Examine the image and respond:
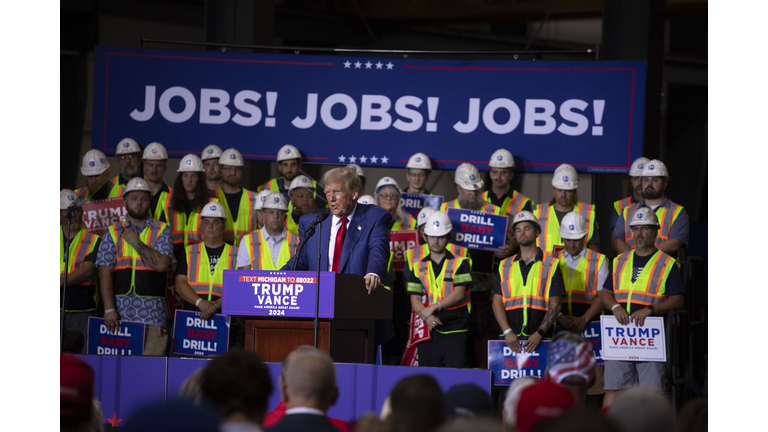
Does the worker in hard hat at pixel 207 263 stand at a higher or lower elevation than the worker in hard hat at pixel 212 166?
lower

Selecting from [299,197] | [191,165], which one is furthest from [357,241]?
[191,165]

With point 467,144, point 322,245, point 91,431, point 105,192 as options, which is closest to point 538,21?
point 467,144

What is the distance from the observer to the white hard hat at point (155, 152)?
11117mm

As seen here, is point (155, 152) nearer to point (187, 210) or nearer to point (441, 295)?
point (187, 210)

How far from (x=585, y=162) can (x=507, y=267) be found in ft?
7.92

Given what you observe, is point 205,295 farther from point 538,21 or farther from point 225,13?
point 538,21

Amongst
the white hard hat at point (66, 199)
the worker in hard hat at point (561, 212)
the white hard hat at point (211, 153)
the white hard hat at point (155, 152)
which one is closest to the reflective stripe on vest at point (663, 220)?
the worker in hard hat at point (561, 212)

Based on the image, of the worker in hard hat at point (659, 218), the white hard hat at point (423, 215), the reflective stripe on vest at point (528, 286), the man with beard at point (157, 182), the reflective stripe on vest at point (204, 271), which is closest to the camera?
the reflective stripe on vest at point (528, 286)

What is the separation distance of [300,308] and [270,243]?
131 inches

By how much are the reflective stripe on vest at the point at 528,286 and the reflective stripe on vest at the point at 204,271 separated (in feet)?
10.0

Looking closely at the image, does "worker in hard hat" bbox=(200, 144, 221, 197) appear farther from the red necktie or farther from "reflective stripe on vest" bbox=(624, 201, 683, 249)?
"reflective stripe on vest" bbox=(624, 201, 683, 249)

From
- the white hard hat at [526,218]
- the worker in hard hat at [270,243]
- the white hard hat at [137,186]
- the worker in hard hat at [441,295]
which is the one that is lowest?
the worker in hard hat at [441,295]

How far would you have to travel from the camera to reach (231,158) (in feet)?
36.6

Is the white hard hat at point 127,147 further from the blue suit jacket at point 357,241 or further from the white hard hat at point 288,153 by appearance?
the blue suit jacket at point 357,241
